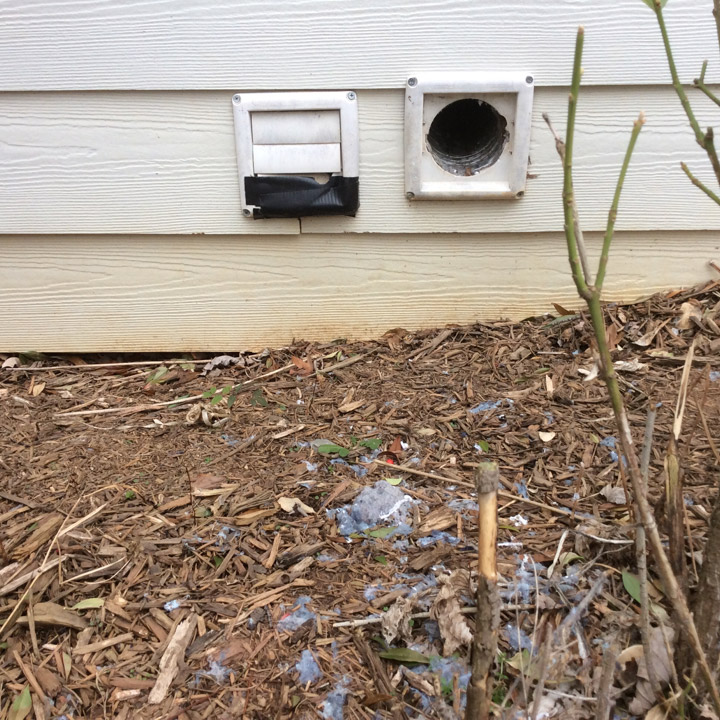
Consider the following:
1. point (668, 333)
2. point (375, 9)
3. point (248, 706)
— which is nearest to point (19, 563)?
point (248, 706)

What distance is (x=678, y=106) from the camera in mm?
2006

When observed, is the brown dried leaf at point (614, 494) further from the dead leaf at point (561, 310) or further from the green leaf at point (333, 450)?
the dead leaf at point (561, 310)

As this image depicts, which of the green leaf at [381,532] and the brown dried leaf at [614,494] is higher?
the brown dried leaf at [614,494]

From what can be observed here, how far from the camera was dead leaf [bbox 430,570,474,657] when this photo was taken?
1.11 m

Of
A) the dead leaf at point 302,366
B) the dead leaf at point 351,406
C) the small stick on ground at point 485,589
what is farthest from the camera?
the dead leaf at point 302,366

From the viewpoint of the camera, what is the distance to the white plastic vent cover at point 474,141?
196 cm

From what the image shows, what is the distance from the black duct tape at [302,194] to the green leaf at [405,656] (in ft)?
4.72

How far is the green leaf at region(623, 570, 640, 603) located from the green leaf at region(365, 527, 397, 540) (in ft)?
1.64

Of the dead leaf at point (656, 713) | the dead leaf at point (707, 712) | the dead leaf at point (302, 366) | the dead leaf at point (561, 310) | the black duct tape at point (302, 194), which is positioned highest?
the black duct tape at point (302, 194)

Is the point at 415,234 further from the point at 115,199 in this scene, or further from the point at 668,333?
the point at 115,199

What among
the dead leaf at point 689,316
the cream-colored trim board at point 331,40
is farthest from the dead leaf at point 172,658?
the dead leaf at point 689,316

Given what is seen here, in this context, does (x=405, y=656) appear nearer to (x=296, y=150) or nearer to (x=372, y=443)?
(x=372, y=443)

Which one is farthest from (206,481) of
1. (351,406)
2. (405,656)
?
(405,656)

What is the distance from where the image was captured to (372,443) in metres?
1.73
